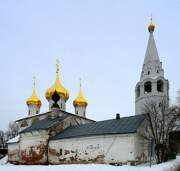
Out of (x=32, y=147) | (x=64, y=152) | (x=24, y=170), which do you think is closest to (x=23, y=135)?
(x=32, y=147)

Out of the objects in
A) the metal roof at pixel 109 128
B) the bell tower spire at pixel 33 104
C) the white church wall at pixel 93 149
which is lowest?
the white church wall at pixel 93 149

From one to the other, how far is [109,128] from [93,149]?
6.52 ft

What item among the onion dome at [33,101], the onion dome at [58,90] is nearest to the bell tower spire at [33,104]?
the onion dome at [33,101]

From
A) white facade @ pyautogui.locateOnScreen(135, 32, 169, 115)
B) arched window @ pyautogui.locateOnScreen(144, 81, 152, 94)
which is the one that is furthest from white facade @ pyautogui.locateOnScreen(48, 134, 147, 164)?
arched window @ pyautogui.locateOnScreen(144, 81, 152, 94)

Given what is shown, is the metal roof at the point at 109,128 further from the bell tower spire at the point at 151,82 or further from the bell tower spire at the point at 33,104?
the bell tower spire at the point at 33,104

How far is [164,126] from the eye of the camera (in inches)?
943

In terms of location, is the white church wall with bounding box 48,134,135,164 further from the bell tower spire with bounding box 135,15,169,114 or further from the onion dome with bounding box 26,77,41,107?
the onion dome with bounding box 26,77,41,107

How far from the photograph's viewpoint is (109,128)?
2406 cm

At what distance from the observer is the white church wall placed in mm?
21781

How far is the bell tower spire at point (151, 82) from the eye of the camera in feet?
106

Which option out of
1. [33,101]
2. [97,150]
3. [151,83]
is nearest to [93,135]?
[97,150]

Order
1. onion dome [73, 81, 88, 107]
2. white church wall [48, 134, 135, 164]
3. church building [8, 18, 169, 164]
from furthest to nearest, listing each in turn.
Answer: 1. onion dome [73, 81, 88, 107]
2. church building [8, 18, 169, 164]
3. white church wall [48, 134, 135, 164]

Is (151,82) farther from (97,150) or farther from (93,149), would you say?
(97,150)

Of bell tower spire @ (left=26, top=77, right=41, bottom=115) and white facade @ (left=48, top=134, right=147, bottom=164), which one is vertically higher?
bell tower spire @ (left=26, top=77, right=41, bottom=115)
